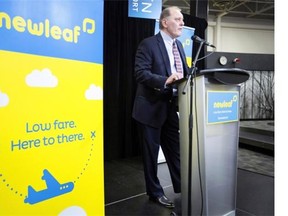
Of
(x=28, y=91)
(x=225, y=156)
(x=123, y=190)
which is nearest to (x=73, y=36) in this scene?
(x=28, y=91)

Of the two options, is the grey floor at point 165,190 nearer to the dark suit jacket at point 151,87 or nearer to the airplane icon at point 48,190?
the dark suit jacket at point 151,87

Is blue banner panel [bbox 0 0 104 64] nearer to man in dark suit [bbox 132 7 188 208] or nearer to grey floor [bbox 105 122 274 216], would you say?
man in dark suit [bbox 132 7 188 208]

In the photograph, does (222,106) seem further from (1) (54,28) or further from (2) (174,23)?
(1) (54,28)

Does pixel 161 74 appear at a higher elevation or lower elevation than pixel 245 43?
lower

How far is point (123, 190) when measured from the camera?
8.15 ft

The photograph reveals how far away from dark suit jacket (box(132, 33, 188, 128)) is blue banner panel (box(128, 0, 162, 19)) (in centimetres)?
125

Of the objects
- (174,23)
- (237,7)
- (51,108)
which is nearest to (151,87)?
(174,23)

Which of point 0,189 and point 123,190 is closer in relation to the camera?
point 0,189

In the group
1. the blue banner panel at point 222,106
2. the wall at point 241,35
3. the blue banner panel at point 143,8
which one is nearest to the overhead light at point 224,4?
the wall at point 241,35

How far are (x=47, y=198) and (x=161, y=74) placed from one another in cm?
111

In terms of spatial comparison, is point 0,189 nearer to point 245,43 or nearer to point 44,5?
point 44,5

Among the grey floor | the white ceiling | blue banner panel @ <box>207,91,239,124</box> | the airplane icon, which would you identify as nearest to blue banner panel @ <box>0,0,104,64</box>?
the airplane icon

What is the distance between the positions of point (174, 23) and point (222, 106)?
70 centimetres

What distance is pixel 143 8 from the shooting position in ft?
10.4
